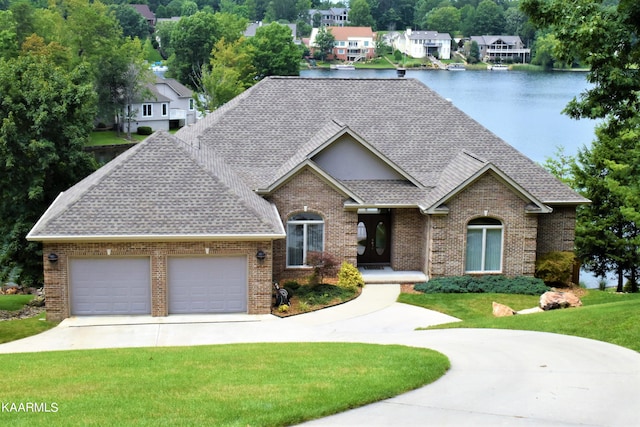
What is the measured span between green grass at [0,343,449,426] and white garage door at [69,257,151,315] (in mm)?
5380

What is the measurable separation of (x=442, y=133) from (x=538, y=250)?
18.4 feet

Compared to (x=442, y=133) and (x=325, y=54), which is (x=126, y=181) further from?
(x=325, y=54)

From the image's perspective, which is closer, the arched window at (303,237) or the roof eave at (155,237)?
the roof eave at (155,237)

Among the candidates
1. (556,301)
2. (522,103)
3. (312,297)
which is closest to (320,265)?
(312,297)

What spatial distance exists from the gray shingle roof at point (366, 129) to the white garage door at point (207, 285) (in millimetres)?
5177

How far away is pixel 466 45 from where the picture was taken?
7702 inches

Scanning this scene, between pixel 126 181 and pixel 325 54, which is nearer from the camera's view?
pixel 126 181

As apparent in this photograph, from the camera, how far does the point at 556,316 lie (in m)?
20.7

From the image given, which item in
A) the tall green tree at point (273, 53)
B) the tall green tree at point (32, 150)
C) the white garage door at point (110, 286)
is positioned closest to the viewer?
the white garage door at point (110, 286)

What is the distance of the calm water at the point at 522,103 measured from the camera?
2963 inches

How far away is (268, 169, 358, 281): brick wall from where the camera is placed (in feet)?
88.1

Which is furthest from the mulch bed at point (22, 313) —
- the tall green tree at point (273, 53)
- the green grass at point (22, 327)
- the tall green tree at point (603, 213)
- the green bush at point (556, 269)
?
the tall green tree at point (273, 53)

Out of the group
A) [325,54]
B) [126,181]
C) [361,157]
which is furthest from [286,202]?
[325,54]

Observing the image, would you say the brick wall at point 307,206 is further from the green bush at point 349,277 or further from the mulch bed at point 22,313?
the mulch bed at point 22,313
